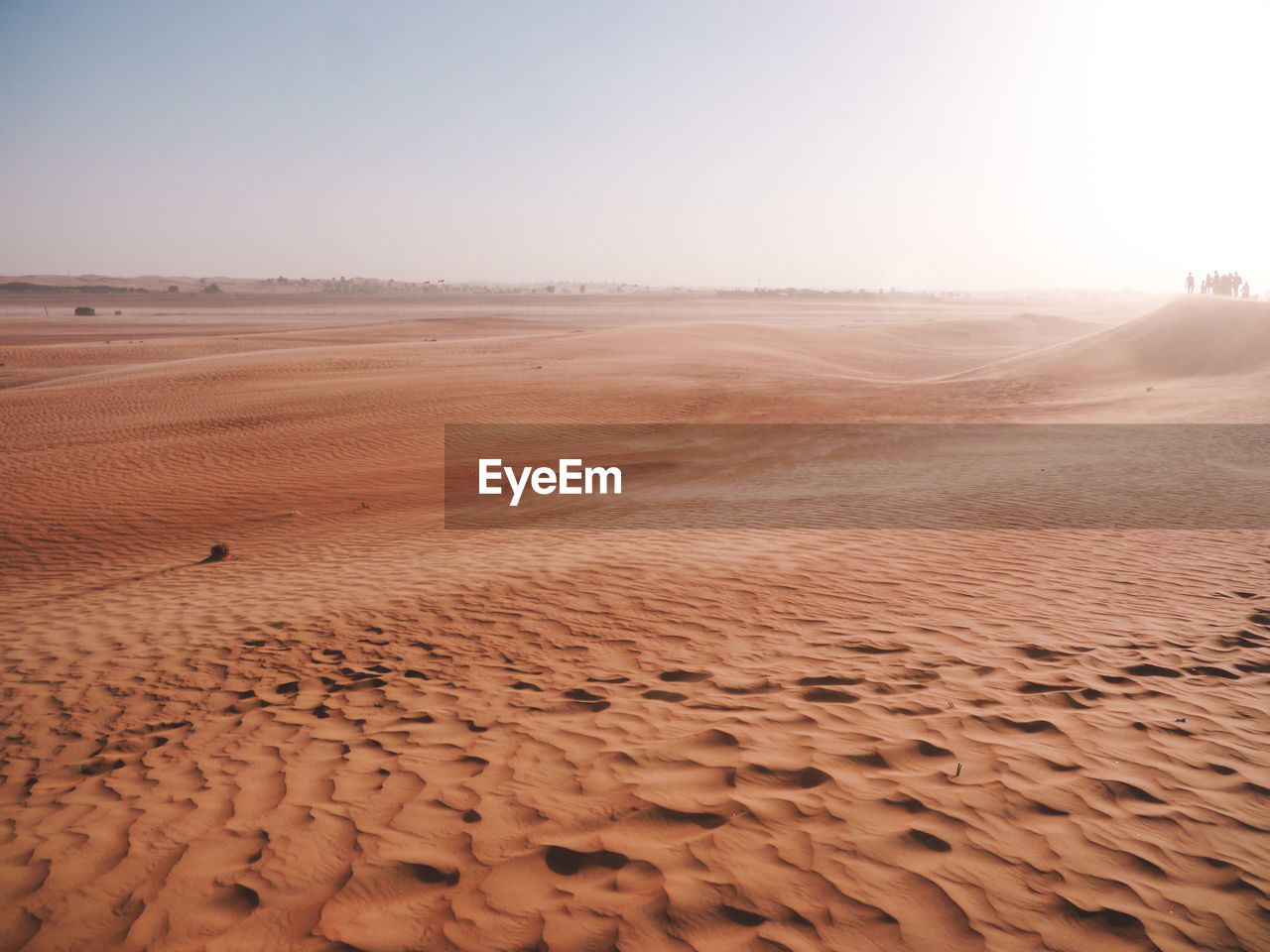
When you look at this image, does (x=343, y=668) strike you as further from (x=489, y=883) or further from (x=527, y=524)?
(x=527, y=524)

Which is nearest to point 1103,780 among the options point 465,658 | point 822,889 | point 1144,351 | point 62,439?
point 822,889

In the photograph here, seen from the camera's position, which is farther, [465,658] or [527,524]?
[527,524]

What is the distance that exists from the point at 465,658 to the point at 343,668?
1027 mm

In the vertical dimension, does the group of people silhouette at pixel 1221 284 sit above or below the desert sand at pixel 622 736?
above

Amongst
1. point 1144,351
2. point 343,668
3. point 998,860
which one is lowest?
point 343,668

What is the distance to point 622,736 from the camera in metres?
4.80

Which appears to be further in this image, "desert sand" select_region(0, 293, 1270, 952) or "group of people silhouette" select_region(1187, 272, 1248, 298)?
"group of people silhouette" select_region(1187, 272, 1248, 298)

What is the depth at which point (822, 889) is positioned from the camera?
321 centimetres

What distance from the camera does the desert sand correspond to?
3.16 metres

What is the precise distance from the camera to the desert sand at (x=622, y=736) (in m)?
3.16

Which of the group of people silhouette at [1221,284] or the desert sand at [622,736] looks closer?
the desert sand at [622,736]

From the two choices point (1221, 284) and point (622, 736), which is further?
point (1221, 284)

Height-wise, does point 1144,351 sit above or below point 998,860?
above

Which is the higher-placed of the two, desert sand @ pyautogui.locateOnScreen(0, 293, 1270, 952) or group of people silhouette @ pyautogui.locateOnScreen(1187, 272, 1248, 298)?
group of people silhouette @ pyautogui.locateOnScreen(1187, 272, 1248, 298)
